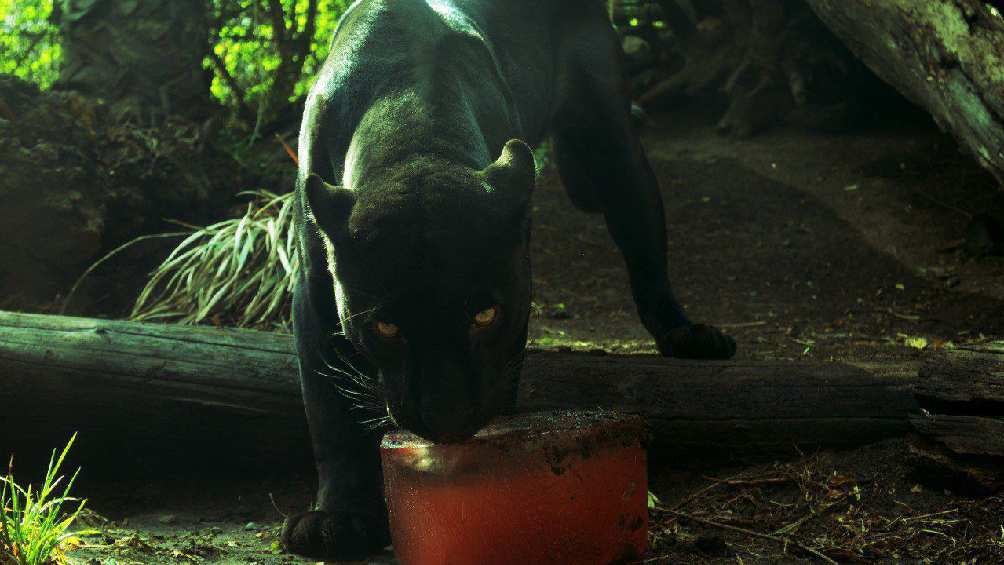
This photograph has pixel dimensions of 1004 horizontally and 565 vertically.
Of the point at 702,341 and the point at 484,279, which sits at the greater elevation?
the point at 484,279

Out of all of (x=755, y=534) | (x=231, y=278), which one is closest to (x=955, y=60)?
(x=755, y=534)

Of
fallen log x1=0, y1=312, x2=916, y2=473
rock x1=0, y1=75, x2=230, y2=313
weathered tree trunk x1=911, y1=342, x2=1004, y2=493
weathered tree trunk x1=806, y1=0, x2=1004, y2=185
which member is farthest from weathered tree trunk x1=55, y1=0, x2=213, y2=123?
weathered tree trunk x1=911, y1=342, x2=1004, y2=493

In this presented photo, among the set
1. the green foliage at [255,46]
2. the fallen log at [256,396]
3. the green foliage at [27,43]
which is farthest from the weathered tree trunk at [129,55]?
the fallen log at [256,396]

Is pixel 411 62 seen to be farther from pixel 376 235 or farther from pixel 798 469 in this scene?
pixel 798 469

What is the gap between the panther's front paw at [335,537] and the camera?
10.1 ft

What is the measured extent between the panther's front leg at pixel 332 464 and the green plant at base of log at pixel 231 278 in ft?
6.95

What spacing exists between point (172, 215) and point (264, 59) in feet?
6.51

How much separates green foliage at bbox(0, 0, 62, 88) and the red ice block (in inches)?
212

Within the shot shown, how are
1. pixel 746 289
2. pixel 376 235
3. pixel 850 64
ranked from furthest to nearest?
1. pixel 850 64
2. pixel 746 289
3. pixel 376 235

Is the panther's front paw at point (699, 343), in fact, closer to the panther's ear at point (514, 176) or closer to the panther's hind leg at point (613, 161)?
the panther's hind leg at point (613, 161)

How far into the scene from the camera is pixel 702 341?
4.16 metres

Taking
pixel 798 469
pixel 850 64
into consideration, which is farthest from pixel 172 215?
pixel 850 64

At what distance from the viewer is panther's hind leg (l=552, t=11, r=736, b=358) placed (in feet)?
14.7

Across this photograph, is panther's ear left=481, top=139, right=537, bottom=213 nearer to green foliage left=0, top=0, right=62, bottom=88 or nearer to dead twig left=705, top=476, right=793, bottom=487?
dead twig left=705, top=476, right=793, bottom=487
